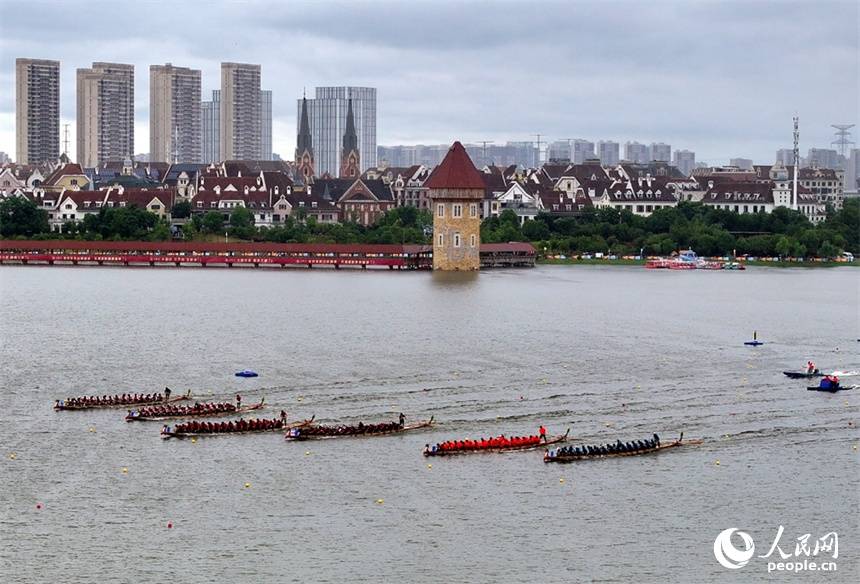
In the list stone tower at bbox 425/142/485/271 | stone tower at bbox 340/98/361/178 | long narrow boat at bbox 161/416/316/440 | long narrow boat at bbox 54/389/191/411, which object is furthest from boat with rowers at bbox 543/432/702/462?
stone tower at bbox 340/98/361/178

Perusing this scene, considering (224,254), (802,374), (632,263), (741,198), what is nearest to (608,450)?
(802,374)

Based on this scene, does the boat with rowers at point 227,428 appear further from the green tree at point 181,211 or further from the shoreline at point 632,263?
the green tree at point 181,211

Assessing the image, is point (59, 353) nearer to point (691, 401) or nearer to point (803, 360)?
point (691, 401)

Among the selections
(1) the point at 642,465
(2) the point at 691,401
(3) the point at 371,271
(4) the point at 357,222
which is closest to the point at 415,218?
(4) the point at 357,222

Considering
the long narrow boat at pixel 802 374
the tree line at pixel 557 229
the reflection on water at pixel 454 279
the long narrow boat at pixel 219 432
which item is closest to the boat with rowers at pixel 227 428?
the long narrow boat at pixel 219 432

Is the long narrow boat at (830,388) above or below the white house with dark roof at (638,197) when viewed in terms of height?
below

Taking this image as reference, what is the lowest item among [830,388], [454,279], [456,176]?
[830,388]

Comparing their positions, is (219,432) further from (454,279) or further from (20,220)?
(20,220)
